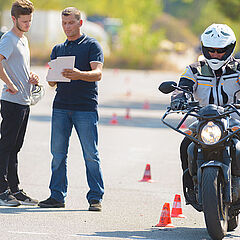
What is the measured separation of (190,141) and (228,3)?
22.8 metres

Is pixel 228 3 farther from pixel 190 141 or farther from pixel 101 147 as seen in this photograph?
pixel 190 141

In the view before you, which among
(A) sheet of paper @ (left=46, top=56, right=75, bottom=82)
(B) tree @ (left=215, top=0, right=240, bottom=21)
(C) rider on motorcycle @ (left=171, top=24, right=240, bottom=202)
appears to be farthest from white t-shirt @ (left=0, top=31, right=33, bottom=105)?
(B) tree @ (left=215, top=0, right=240, bottom=21)

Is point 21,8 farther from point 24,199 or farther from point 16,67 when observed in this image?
point 24,199

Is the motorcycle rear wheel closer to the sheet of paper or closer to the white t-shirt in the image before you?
the sheet of paper

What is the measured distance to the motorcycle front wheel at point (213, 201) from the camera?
6.90 metres

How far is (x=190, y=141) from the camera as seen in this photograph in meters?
7.70

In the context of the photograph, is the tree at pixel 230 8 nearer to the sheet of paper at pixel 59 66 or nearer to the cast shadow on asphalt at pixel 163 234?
the sheet of paper at pixel 59 66

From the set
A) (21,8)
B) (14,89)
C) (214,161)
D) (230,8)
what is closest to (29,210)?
(14,89)

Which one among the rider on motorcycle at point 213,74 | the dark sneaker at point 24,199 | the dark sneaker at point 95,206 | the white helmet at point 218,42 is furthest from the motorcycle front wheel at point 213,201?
the dark sneaker at point 24,199

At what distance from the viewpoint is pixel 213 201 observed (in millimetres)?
6895

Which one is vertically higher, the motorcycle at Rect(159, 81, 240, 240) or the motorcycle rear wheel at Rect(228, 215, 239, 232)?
the motorcycle at Rect(159, 81, 240, 240)

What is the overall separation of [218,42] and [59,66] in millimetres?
1820

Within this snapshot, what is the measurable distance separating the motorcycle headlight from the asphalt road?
36.2 inches

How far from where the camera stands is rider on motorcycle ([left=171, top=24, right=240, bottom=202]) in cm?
748
